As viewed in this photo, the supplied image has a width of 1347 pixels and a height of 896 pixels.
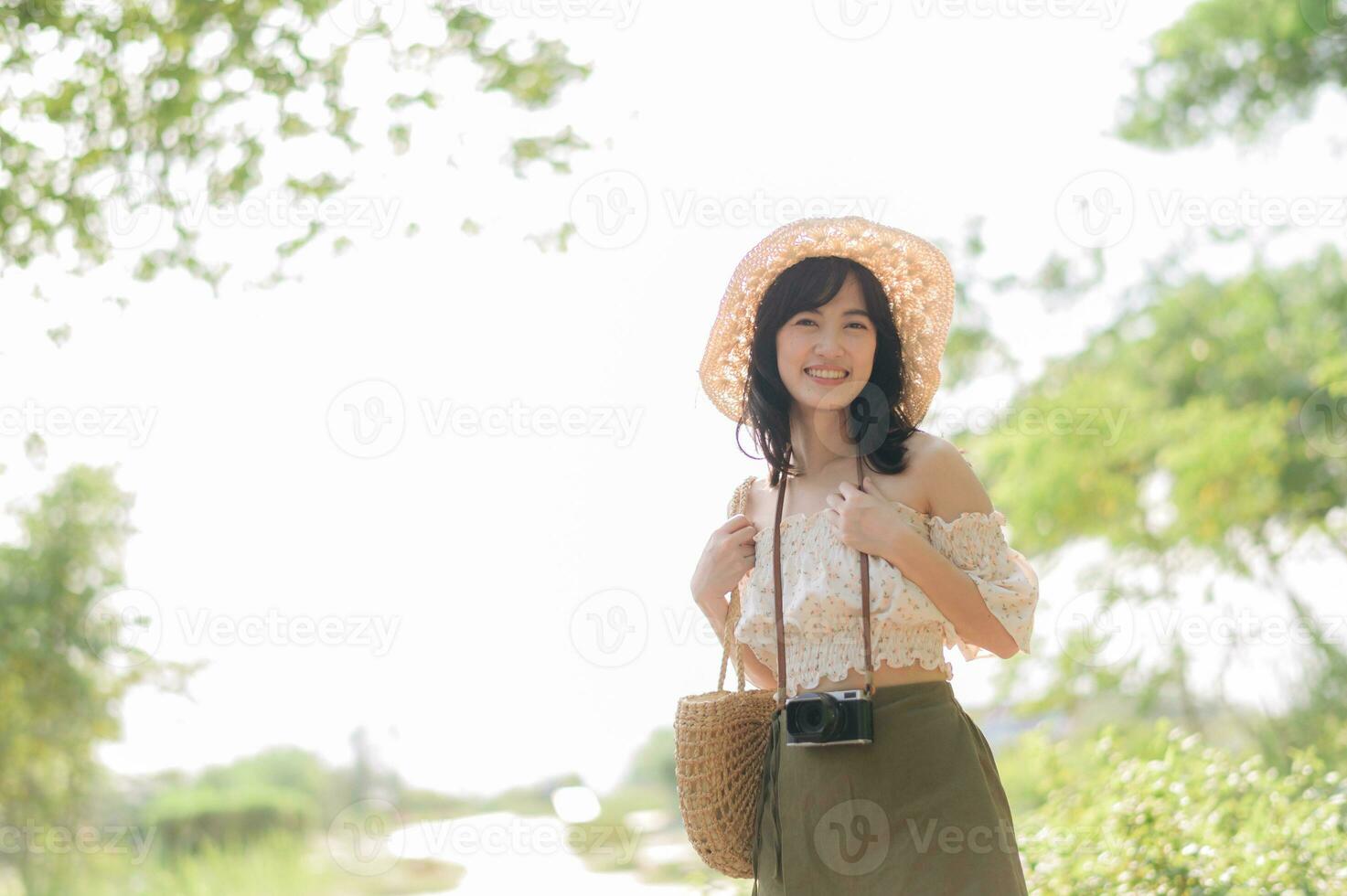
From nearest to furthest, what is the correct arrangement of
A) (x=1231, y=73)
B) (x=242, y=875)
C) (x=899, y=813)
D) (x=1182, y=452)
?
(x=899, y=813)
(x=242, y=875)
(x=1182, y=452)
(x=1231, y=73)

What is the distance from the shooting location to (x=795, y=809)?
1.85m

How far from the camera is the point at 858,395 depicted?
6.82ft

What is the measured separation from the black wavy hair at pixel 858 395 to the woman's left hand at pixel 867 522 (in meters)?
0.11

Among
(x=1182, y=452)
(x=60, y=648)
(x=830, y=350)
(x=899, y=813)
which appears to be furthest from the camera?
(x=1182, y=452)

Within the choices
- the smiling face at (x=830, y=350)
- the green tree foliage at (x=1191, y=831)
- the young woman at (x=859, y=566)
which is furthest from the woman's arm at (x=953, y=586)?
the green tree foliage at (x=1191, y=831)

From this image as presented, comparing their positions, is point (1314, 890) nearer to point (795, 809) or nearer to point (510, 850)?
point (795, 809)

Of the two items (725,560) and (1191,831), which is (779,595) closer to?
(725,560)

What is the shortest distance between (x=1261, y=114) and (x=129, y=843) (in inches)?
266

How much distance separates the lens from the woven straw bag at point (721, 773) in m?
1.92

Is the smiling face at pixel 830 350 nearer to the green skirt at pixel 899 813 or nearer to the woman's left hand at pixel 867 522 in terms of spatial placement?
the woman's left hand at pixel 867 522

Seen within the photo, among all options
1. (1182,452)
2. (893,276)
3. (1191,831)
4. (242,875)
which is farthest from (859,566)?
(1182,452)

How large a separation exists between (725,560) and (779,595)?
0.43ft

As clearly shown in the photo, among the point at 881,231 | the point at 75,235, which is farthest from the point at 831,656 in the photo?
the point at 75,235

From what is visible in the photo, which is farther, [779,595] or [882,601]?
[779,595]
